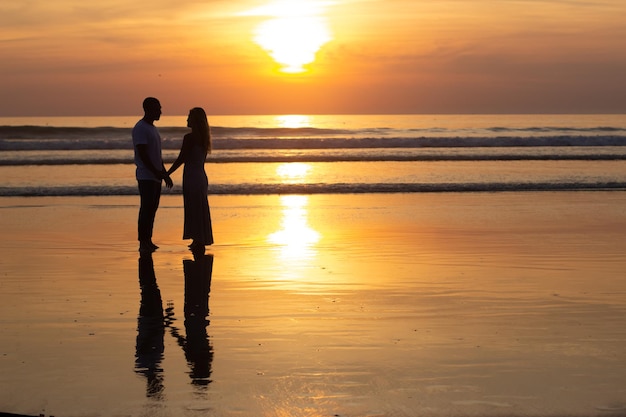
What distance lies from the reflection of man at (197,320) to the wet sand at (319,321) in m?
A: 0.02

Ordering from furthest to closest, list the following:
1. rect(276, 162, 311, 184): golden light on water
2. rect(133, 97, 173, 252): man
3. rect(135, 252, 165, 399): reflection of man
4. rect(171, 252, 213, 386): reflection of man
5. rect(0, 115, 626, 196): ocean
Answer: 1. rect(276, 162, 311, 184): golden light on water
2. rect(0, 115, 626, 196): ocean
3. rect(133, 97, 173, 252): man
4. rect(171, 252, 213, 386): reflection of man
5. rect(135, 252, 165, 399): reflection of man

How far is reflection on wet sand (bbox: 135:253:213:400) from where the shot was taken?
4.97m

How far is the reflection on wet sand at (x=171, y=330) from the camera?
4.97m

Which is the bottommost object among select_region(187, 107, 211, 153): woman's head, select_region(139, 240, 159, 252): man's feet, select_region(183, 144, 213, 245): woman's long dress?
select_region(139, 240, 159, 252): man's feet

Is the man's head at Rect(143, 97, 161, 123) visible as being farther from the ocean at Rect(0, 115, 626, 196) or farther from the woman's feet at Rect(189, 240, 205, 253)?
the ocean at Rect(0, 115, 626, 196)

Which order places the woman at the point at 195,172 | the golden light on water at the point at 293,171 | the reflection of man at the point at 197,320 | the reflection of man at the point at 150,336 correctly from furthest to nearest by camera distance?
1. the golden light on water at the point at 293,171
2. the woman at the point at 195,172
3. the reflection of man at the point at 197,320
4. the reflection of man at the point at 150,336

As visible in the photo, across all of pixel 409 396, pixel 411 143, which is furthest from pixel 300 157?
pixel 409 396

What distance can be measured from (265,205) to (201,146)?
5040 millimetres

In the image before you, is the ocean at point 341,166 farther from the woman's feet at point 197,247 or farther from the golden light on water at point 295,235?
the woman's feet at point 197,247

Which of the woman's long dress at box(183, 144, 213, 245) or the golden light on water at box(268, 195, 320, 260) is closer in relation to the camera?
the golden light on water at box(268, 195, 320, 260)

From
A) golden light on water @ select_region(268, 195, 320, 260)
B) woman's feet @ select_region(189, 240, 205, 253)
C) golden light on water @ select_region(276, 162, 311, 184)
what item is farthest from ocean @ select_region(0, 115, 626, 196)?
woman's feet @ select_region(189, 240, 205, 253)

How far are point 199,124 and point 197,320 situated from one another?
4.22 metres

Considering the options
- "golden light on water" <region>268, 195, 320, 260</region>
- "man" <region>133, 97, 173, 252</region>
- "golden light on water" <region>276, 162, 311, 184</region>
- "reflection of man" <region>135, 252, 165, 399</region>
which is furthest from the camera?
"golden light on water" <region>276, 162, 311, 184</region>

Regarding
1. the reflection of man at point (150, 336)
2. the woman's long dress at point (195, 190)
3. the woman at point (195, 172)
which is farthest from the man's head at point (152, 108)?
the reflection of man at point (150, 336)
